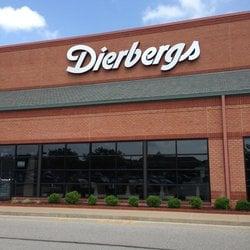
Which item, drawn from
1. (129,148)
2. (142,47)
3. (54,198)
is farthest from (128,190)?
(142,47)

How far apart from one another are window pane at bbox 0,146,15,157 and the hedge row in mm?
4233

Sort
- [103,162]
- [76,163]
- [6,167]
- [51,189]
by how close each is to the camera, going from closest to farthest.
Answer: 1. [103,162]
2. [76,163]
3. [51,189]
4. [6,167]

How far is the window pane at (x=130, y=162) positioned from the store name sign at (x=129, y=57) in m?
5.77

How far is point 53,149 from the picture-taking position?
1003 inches

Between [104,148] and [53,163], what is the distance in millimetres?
2970

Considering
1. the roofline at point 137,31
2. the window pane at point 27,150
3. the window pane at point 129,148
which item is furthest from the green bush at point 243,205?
the window pane at point 27,150

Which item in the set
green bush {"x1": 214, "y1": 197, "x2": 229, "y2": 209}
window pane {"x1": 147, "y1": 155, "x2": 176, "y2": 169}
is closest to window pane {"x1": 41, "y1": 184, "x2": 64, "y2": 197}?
window pane {"x1": 147, "y1": 155, "x2": 176, "y2": 169}

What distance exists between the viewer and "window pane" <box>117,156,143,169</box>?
928 inches

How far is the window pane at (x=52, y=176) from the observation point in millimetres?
25078

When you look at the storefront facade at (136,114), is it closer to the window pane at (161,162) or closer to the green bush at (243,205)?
the window pane at (161,162)

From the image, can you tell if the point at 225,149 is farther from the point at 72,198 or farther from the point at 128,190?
the point at 72,198

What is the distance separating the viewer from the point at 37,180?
25484 mm

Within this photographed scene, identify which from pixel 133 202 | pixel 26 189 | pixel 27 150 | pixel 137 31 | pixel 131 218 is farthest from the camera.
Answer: pixel 137 31

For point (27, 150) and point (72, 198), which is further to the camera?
point (27, 150)
